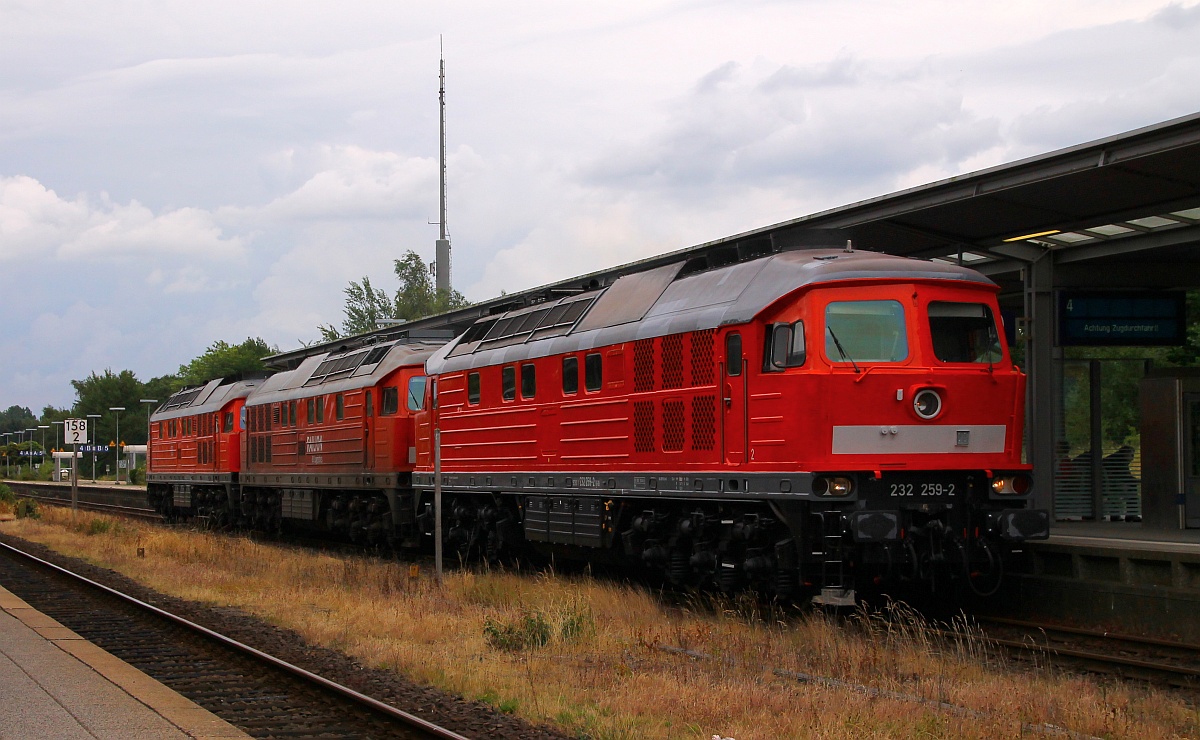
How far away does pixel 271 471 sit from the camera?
30.9 meters

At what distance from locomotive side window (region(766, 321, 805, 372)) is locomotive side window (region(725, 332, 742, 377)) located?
0.45 meters

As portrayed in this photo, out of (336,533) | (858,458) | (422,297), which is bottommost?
(336,533)

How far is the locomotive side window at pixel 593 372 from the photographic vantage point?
16281 mm

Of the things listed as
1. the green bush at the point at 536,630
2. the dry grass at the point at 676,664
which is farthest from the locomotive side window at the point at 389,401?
the green bush at the point at 536,630

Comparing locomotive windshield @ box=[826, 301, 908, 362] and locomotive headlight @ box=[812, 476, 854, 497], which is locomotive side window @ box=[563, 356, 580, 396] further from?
locomotive headlight @ box=[812, 476, 854, 497]

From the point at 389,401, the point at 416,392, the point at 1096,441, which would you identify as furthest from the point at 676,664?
the point at 389,401

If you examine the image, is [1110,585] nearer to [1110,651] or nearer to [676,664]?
[1110,651]

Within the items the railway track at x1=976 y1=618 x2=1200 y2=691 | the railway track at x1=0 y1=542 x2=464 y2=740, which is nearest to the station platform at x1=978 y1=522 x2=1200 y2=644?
the railway track at x1=976 y1=618 x2=1200 y2=691

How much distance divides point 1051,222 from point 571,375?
6.43m

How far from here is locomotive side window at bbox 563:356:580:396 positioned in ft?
55.3

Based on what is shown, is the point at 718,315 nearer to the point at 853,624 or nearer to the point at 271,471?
the point at 853,624

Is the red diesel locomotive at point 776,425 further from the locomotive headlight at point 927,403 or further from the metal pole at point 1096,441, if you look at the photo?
the metal pole at point 1096,441

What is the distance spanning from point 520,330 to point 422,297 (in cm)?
7065

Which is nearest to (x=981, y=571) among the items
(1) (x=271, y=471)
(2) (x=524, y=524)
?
(2) (x=524, y=524)
